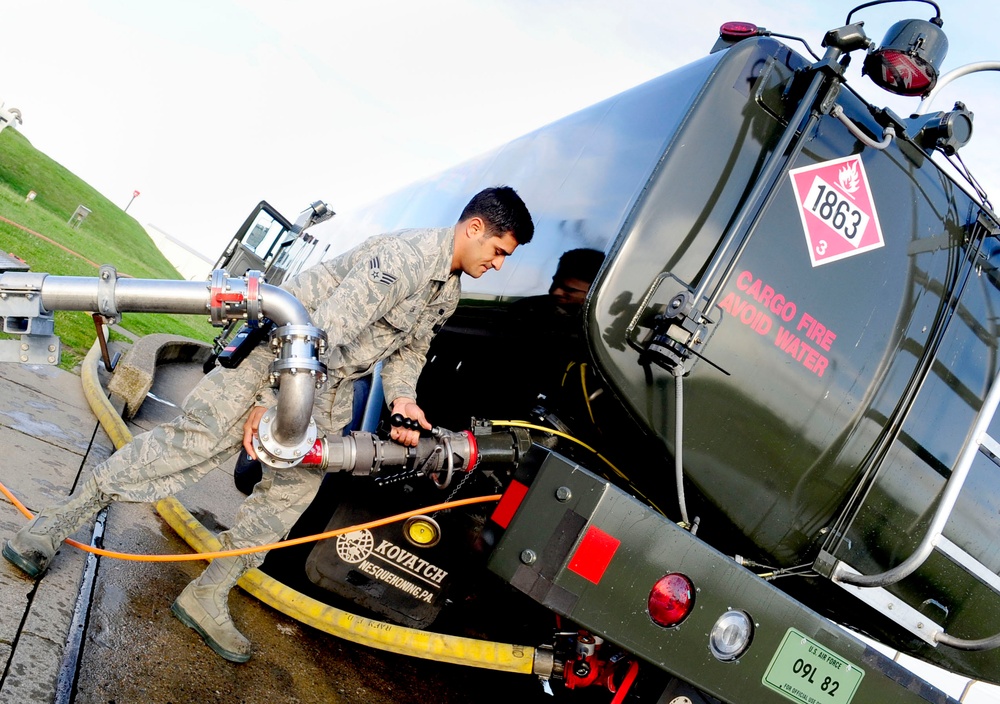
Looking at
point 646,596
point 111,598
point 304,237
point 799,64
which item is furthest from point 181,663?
point 304,237

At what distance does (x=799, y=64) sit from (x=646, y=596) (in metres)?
1.75

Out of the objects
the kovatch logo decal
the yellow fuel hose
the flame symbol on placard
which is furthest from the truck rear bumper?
the flame symbol on placard

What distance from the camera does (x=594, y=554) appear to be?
6.70 ft

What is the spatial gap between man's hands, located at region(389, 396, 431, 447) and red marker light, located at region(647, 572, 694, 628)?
90 centimetres

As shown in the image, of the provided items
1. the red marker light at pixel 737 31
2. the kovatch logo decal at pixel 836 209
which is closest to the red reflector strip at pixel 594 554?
the kovatch logo decal at pixel 836 209

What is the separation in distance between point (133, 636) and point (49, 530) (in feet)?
1.52

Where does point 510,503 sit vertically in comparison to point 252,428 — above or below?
above

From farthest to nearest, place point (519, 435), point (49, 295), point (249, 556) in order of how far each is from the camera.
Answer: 1. point (249, 556)
2. point (519, 435)
3. point (49, 295)

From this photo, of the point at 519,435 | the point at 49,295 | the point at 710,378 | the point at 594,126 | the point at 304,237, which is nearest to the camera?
the point at 49,295

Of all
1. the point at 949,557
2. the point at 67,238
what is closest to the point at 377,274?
the point at 949,557

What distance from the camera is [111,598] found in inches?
99.1

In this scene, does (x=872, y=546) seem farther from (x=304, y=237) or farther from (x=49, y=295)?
(x=304, y=237)

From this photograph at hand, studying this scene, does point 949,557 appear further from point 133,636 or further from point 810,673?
point 133,636

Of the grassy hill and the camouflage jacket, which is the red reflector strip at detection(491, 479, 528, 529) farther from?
the grassy hill
